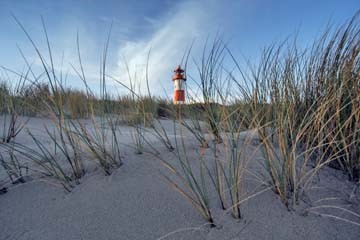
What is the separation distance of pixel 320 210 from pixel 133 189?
78 centimetres

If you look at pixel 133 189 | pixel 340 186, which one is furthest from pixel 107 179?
pixel 340 186

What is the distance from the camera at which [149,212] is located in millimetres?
836

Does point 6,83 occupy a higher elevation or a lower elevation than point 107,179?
higher

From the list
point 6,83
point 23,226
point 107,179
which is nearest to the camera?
point 23,226

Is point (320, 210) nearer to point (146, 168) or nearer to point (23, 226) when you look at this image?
point (146, 168)

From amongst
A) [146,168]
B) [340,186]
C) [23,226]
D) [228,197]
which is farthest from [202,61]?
[23,226]

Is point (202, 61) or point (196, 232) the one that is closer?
point (196, 232)

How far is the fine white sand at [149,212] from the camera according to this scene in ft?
2.35

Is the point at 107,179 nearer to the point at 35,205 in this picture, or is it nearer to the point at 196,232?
the point at 35,205

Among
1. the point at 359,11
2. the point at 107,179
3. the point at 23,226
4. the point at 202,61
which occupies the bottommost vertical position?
the point at 23,226

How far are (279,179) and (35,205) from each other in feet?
3.57

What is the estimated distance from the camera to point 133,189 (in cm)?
98

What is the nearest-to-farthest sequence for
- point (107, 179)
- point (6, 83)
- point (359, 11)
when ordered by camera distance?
point (107, 179) < point (359, 11) < point (6, 83)

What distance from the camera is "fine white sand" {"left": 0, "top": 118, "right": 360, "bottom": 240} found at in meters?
0.72
